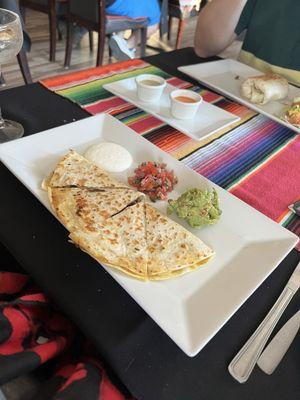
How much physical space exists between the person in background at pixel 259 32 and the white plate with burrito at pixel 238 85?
0.54ft

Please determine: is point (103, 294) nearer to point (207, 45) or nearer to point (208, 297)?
point (208, 297)

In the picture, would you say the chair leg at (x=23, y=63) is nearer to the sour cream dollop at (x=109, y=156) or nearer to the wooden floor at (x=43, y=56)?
the wooden floor at (x=43, y=56)

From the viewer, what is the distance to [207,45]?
1.94 meters

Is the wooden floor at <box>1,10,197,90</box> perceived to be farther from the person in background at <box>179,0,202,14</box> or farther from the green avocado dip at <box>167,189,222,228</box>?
→ the green avocado dip at <box>167,189,222,228</box>

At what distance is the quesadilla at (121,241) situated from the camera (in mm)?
791

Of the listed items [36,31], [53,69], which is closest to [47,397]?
[53,69]

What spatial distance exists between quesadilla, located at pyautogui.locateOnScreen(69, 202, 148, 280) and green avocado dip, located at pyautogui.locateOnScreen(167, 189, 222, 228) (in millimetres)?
117

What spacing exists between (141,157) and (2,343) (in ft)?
2.33

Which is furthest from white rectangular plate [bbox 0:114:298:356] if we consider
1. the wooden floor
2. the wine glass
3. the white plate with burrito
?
the wooden floor

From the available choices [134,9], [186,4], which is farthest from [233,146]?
[186,4]

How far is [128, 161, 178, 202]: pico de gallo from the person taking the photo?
104 centimetres

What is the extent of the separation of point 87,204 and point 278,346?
578 millimetres

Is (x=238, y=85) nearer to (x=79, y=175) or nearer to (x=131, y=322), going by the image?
(x=79, y=175)

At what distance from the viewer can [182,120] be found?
4.52 feet
